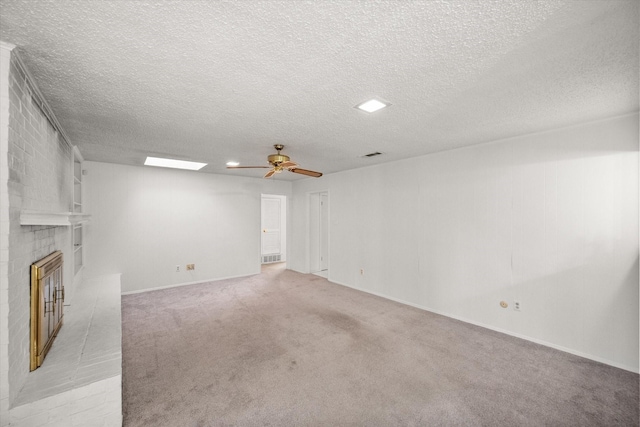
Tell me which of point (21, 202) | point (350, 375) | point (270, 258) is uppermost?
point (21, 202)

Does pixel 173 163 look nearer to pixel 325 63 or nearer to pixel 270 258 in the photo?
pixel 325 63

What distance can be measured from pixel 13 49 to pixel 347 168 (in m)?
4.46

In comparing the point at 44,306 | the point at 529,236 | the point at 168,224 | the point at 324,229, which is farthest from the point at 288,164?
the point at 324,229

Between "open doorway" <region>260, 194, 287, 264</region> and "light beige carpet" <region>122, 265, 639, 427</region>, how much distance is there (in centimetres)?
423

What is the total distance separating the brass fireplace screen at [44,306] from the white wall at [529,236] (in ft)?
14.0

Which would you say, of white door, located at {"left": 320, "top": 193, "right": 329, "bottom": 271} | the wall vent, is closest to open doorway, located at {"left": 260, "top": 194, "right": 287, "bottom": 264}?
the wall vent

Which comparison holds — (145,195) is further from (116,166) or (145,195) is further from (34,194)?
(34,194)

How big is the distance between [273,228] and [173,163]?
4.01 m

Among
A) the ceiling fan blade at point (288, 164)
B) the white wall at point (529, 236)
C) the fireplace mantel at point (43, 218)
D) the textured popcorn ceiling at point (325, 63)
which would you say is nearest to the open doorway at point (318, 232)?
the white wall at point (529, 236)

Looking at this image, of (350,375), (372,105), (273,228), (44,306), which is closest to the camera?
(44,306)

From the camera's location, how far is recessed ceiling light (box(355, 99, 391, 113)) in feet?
7.21

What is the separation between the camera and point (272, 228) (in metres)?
8.30

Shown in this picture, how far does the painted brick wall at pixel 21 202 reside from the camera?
4.70 ft

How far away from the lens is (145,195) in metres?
5.06
